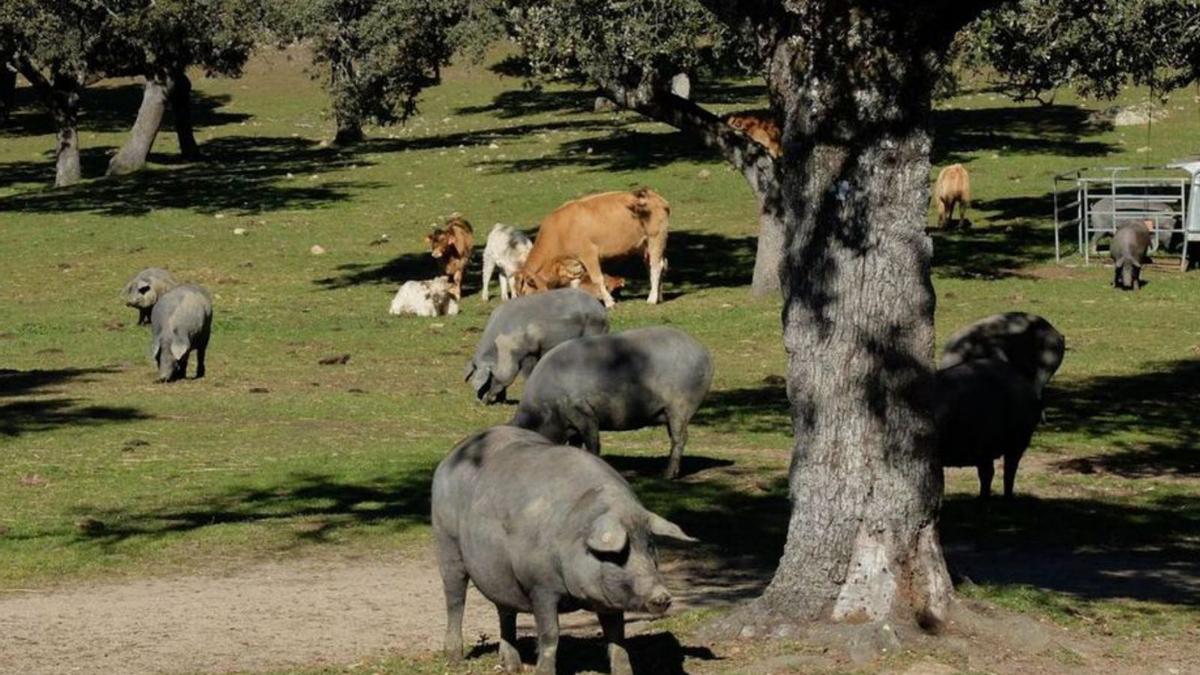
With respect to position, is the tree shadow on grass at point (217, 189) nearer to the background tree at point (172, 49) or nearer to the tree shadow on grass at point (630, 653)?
the background tree at point (172, 49)

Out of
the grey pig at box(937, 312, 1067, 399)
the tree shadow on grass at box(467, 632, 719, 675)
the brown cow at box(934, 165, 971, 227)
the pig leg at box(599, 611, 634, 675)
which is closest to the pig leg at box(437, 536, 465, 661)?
the tree shadow on grass at box(467, 632, 719, 675)

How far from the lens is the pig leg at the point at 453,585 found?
11930 mm

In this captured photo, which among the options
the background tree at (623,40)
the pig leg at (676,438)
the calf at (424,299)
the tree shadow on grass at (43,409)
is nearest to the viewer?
the pig leg at (676,438)

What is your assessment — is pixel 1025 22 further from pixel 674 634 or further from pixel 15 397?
pixel 674 634

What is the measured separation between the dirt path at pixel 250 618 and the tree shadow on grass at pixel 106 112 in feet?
→ 192

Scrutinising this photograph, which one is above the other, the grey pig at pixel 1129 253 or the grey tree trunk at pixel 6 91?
the grey tree trunk at pixel 6 91

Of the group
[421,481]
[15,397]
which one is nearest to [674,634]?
[421,481]

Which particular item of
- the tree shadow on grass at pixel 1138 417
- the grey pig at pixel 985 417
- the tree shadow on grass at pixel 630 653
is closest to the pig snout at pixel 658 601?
the tree shadow on grass at pixel 630 653

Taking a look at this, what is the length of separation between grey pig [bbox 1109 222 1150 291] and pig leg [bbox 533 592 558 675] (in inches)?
1027

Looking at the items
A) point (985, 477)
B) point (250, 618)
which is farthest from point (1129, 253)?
point (250, 618)

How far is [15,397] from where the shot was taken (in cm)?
2634

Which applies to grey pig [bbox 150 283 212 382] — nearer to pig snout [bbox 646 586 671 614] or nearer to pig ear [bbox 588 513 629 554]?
pig ear [bbox 588 513 629 554]

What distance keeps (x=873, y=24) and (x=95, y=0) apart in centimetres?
4478

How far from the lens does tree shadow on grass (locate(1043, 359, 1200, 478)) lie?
20906mm
